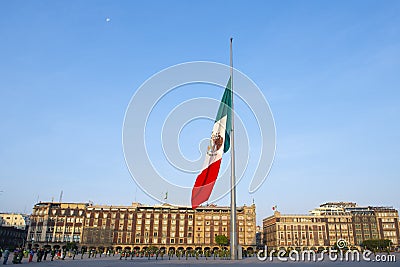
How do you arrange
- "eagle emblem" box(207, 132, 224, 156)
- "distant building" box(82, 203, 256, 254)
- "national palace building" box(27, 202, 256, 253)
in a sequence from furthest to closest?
1. "distant building" box(82, 203, 256, 254)
2. "national palace building" box(27, 202, 256, 253)
3. "eagle emblem" box(207, 132, 224, 156)

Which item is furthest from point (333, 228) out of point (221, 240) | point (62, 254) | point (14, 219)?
point (14, 219)

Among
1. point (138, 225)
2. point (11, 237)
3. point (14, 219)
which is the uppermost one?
Result: point (14, 219)

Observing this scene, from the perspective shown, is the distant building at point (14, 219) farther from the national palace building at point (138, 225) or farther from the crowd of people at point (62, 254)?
the crowd of people at point (62, 254)

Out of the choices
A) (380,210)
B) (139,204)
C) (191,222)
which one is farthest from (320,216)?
(139,204)

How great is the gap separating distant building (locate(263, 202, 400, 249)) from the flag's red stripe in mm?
84037

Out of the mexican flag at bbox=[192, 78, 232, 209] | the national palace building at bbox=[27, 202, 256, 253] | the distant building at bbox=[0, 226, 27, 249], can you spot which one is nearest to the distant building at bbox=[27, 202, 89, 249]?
the national palace building at bbox=[27, 202, 256, 253]

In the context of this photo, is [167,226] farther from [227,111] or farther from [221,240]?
[227,111]

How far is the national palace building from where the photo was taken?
97.0 metres

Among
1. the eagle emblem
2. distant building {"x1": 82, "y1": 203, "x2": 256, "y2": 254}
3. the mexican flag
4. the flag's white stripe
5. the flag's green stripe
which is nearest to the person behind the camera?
the mexican flag

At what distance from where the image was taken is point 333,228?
10694cm

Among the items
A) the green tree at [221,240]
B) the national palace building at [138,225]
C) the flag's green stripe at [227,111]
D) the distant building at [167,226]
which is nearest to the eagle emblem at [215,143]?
the flag's green stripe at [227,111]

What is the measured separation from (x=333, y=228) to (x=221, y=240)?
3851 cm

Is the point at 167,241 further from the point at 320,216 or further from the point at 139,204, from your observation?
the point at 320,216

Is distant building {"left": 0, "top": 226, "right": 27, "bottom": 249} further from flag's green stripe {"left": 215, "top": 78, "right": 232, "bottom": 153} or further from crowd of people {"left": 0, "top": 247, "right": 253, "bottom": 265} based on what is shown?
flag's green stripe {"left": 215, "top": 78, "right": 232, "bottom": 153}
